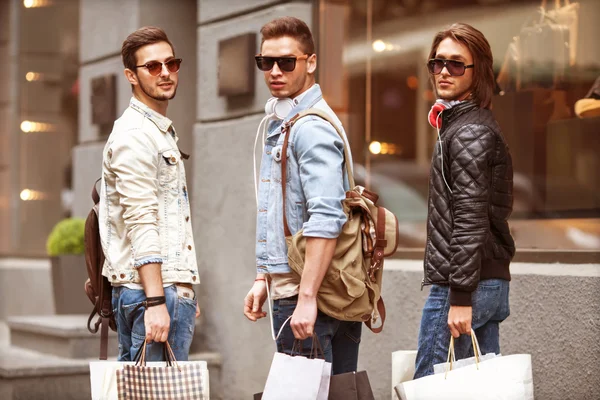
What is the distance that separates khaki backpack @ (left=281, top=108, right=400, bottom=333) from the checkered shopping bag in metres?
0.60

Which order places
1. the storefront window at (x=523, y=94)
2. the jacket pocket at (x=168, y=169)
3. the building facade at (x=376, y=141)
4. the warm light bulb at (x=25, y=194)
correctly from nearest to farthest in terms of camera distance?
1. the jacket pocket at (x=168, y=169)
2. the building facade at (x=376, y=141)
3. the storefront window at (x=523, y=94)
4. the warm light bulb at (x=25, y=194)

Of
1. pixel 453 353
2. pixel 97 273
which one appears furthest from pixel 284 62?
pixel 453 353

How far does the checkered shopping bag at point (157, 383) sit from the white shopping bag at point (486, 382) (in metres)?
0.91

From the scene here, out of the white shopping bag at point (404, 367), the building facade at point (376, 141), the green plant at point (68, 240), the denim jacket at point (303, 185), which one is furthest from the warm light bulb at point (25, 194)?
the white shopping bag at point (404, 367)

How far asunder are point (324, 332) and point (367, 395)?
0.31m

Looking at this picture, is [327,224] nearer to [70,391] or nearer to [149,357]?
[149,357]

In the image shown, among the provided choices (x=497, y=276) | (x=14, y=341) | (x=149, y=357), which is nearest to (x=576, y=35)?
(x=497, y=276)

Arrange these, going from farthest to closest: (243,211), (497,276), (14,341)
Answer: (14,341), (243,211), (497,276)

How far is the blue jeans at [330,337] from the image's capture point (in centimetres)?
402

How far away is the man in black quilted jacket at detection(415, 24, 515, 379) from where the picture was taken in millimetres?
4031

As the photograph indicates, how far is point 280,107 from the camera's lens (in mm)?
4184

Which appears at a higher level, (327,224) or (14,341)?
(327,224)

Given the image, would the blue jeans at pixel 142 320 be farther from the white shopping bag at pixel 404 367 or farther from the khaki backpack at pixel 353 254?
the white shopping bag at pixel 404 367

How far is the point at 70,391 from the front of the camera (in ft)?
23.3
